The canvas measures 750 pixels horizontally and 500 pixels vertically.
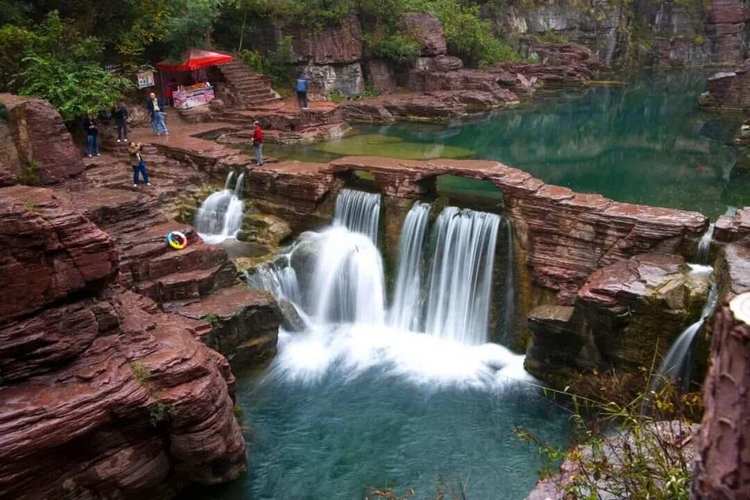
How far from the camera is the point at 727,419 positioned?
107 inches

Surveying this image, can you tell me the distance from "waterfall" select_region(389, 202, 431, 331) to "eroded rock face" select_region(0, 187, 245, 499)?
5697 millimetres

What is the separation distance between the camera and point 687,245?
10906mm

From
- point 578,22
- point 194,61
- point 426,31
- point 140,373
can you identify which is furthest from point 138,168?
point 578,22

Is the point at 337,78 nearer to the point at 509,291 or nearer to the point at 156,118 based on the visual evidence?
the point at 156,118

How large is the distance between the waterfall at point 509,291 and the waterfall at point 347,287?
108 inches

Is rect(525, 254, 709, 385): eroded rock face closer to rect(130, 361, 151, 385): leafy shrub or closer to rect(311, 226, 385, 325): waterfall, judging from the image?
rect(311, 226, 385, 325): waterfall

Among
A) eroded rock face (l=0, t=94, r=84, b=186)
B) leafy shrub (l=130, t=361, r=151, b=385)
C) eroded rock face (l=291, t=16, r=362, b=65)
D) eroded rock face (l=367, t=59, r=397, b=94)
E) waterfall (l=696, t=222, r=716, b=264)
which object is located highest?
eroded rock face (l=291, t=16, r=362, b=65)

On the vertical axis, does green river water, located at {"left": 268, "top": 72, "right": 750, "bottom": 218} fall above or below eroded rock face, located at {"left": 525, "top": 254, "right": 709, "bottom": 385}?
above

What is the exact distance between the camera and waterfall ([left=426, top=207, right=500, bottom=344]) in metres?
13.1

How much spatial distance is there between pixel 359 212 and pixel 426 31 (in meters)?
18.3

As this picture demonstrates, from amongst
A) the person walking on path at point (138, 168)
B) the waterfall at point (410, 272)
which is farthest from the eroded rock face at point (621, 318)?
the person walking on path at point (138, 168)

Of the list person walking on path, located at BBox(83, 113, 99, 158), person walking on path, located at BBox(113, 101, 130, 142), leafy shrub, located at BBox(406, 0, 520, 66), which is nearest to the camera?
person walking on path, located at BBox(83, 113, 99, 158)

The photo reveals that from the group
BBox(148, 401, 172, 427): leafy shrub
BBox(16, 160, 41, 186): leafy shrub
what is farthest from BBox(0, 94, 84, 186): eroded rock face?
BBox(148, 401, 172, 427): leafy shrub

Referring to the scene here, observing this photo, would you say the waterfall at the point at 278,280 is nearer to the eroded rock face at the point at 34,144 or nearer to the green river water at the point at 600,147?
the eroded rock face at the point at 34,144
